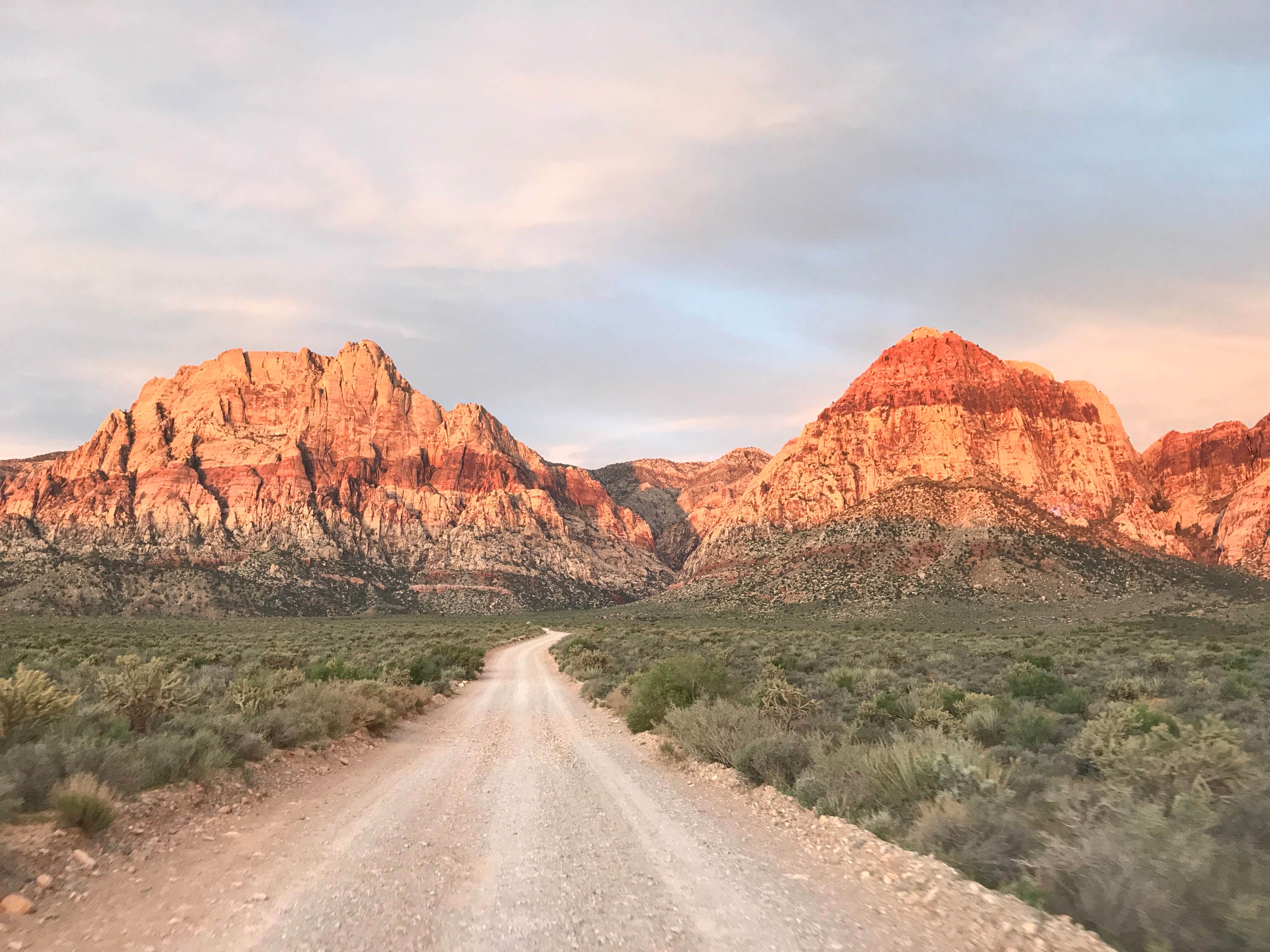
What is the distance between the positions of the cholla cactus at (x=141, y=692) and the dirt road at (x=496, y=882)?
282 centimetres

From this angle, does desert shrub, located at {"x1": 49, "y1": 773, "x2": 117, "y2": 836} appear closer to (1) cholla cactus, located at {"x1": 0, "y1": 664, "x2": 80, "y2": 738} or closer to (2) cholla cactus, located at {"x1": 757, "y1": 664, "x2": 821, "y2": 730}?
(1) cholla cactus, located at {"x1": 0, "y1": 664, "x2": 80, "y2": 738}

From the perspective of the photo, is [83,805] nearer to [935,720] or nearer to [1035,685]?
[935,720]

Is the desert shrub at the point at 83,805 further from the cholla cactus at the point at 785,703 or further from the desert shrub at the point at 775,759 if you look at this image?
the cholla cactus at the point at 785,703

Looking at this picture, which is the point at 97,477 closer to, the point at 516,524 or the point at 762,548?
the point at 516,524

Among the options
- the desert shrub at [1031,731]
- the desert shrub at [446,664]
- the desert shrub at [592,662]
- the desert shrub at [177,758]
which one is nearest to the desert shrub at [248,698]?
the desert shrub at [177,758]

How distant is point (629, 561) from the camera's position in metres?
160

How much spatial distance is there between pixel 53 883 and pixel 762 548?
93.3m

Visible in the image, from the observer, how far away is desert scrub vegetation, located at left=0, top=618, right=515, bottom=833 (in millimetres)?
6805

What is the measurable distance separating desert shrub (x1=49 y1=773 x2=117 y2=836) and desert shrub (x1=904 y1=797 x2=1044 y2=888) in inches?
302

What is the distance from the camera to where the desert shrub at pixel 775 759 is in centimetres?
955

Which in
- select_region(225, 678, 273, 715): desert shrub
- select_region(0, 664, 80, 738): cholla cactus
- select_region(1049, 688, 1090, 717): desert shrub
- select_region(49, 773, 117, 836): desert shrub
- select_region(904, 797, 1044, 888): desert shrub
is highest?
select_region(0, 664, 80, 738): cholla cactus

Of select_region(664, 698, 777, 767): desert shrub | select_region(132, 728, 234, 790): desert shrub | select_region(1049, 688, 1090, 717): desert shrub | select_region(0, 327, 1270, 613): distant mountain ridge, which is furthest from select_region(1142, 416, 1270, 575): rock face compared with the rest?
select_region(132, 728, 234, 790): desert shrub

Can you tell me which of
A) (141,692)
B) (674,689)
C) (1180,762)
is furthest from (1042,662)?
(141,692)

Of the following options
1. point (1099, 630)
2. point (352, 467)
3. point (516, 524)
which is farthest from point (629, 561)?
point (1099, 630)
